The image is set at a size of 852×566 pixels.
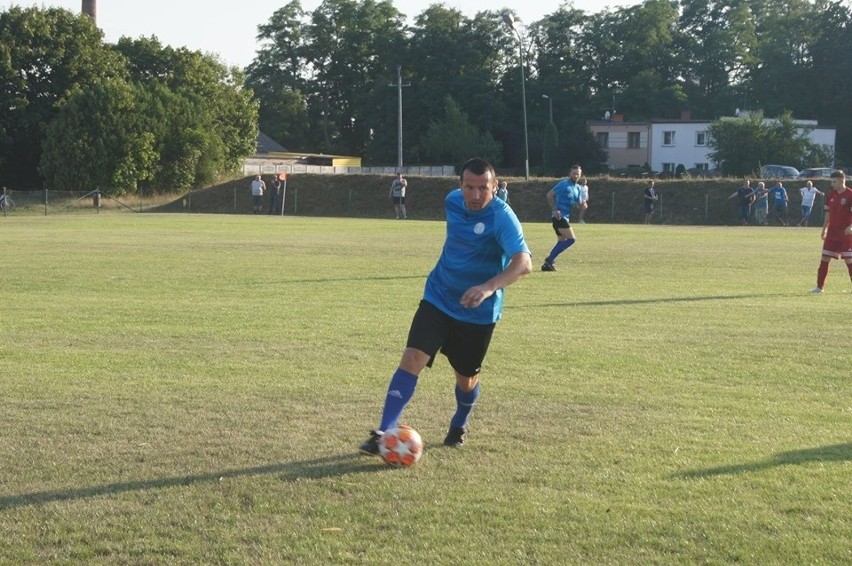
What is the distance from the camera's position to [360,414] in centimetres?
795

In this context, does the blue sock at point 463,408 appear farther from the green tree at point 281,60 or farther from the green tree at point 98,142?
the green tree at point 281,60

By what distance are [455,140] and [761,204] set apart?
46.8 m

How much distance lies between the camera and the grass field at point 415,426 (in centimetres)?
523

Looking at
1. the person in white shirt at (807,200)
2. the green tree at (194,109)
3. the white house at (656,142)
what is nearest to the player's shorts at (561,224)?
the person in white shirt at (807,200)

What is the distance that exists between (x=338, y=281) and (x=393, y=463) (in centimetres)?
1181

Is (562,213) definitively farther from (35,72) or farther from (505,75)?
(505,75)

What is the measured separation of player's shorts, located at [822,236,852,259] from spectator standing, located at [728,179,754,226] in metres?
30.4

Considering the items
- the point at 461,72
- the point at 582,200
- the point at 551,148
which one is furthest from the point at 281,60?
the point at 582,200

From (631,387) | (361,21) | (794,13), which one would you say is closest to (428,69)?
(361,21)

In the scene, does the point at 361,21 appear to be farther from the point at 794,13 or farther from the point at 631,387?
the point at 631,387

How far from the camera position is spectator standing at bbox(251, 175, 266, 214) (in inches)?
2080

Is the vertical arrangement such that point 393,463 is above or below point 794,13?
below

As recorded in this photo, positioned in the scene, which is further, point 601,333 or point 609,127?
point 609,127

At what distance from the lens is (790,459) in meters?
6.71
